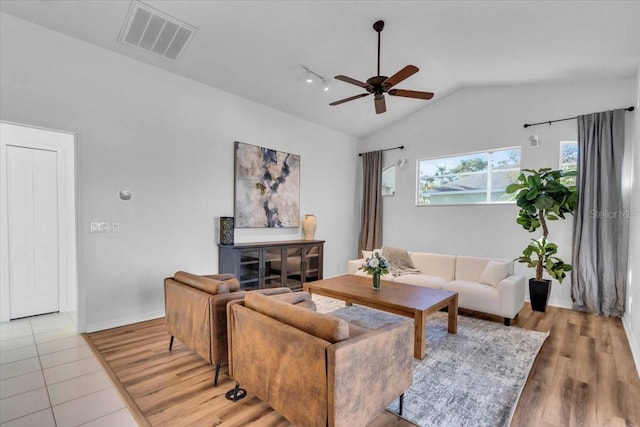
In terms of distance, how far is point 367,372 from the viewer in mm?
1620

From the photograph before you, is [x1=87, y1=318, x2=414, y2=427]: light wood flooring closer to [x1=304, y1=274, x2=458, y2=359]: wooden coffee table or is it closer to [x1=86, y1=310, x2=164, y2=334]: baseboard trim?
[x1=86, y1=310, x2=164, y2=334]: baseboard trim

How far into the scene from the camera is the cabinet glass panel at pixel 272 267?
4543 mm

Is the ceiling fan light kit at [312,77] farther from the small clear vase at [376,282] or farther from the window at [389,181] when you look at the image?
the small clear vase at [376,282]

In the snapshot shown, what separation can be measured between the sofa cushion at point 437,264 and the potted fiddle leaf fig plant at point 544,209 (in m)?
0.96

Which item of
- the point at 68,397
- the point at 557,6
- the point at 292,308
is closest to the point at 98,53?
the point at 68,397

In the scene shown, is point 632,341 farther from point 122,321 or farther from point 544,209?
point 122,321

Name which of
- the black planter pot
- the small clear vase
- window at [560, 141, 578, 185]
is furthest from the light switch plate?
window at [560, 141, 578, 185]

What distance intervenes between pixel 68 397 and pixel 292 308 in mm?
1896

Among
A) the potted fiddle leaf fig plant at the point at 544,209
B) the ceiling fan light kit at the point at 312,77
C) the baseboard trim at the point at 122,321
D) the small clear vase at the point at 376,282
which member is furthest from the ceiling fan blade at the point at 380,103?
the baseboard trim at the point at 122,321

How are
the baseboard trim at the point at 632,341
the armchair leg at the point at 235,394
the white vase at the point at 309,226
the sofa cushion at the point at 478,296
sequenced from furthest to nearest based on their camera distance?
the white vase at the point at 309,226
the sofa cushion at the point at 478,296
the baseboard trim at the point at 632,341
the armchair leg at the point at 235,394

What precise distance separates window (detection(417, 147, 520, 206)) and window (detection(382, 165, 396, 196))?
562 millimetres

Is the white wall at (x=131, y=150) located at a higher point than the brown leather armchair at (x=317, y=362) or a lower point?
higher

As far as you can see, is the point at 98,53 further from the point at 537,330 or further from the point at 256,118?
the point at 537,330

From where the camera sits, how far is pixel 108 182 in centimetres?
345
